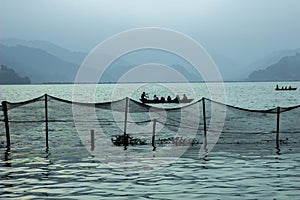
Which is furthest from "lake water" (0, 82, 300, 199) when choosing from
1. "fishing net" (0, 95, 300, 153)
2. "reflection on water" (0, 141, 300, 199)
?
"fishing net" (0, 95, 300, 153)

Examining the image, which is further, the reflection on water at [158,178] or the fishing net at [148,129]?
the fishing net at [148,129]

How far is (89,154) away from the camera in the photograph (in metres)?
20.1

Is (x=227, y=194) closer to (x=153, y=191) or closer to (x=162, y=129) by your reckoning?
(x=153, y=191)

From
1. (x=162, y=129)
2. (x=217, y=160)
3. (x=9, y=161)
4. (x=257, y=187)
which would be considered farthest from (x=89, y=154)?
(x=162, y=129)

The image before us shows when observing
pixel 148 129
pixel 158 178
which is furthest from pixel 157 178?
pixel 148 129

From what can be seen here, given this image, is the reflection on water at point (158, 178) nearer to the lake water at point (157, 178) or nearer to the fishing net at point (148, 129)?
the lake water at point (157, 178)

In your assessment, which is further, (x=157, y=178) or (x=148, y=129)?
(x=148, y=129)

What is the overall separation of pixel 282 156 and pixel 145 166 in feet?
18.8

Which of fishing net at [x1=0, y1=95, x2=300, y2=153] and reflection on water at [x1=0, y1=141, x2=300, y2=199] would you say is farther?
fishing net at [x1=0, y1=95, x2=300, y2=153]

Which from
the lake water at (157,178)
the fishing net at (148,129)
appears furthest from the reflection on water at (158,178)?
the fishing net at (148,129)

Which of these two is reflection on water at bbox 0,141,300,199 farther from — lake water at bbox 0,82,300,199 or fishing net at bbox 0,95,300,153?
fishing net at bbox 0,95,300,153

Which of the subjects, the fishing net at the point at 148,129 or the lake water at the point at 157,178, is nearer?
the lake water at the point at 157,178

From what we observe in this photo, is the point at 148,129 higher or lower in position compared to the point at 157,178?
lower

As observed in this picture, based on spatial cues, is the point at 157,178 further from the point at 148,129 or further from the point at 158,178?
the point at 148,129
